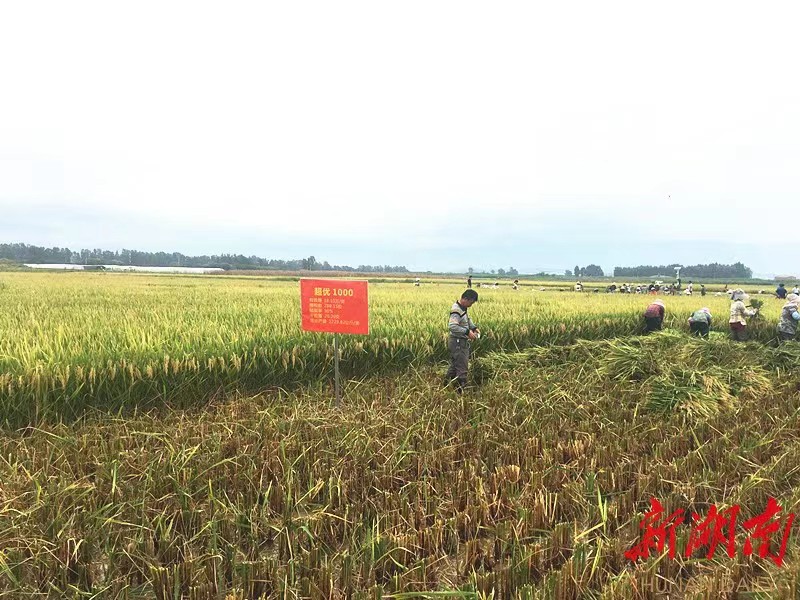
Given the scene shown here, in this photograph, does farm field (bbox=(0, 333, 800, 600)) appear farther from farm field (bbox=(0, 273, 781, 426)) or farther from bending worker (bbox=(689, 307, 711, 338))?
bending worker (bbox=(689, 307, 711, 338))

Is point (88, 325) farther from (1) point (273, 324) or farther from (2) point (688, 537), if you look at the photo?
(2) point (688, 537)

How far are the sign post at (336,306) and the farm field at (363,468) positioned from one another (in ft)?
2.56

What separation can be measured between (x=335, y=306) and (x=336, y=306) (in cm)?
1

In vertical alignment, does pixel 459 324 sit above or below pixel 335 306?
below

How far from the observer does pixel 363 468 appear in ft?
11.3

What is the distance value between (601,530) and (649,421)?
248 cm

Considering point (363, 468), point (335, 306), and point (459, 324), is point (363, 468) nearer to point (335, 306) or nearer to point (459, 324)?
point (335, 306)

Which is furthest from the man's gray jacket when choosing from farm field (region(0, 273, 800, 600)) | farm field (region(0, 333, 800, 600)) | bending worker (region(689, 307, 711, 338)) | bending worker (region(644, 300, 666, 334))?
bending worker (region(689, 307, 711, 338))

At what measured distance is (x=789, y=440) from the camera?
4.05m

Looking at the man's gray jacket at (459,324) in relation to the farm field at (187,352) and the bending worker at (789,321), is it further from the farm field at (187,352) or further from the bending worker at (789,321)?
the bending worker at (789,321)

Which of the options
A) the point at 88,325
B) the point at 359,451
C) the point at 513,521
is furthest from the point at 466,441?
the point at 88,325

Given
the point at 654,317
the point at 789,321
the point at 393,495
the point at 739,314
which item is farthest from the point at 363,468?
the point at 789,321

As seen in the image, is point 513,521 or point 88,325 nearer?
point 513,521

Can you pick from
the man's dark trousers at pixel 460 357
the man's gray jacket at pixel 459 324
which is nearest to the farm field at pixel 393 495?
the man's dark trousers at pixel 460 357
